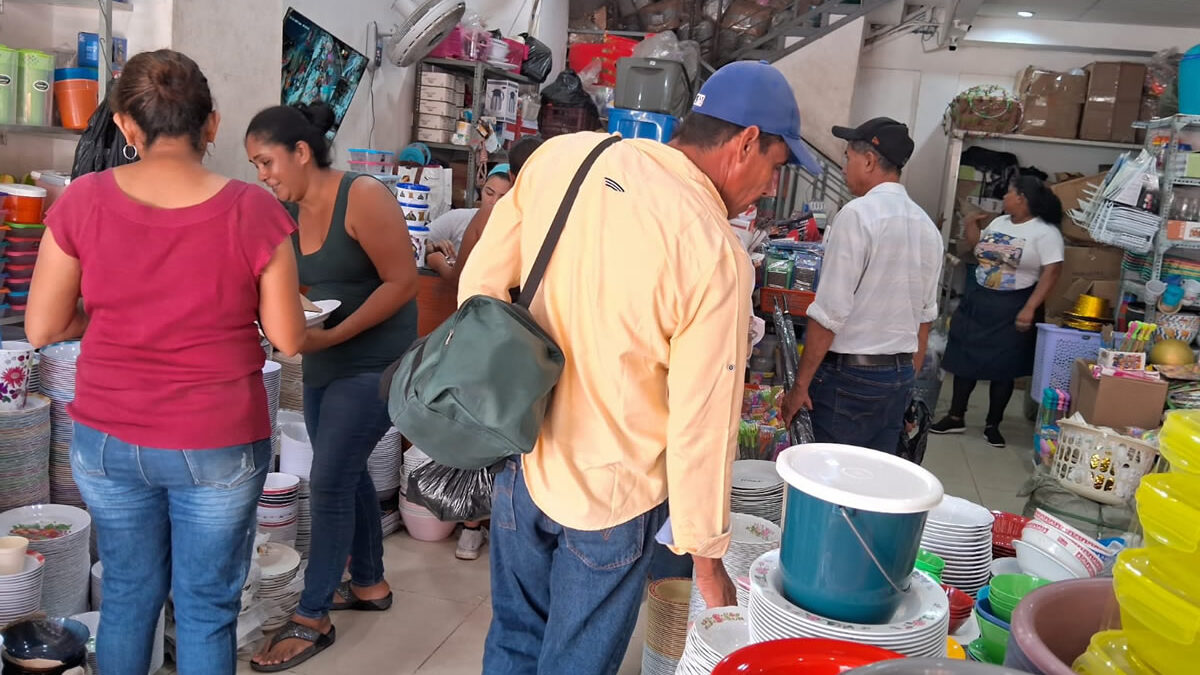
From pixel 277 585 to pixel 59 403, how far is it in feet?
3.03

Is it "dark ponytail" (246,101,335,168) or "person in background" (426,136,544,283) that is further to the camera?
"person in background" (426,136,544,283)

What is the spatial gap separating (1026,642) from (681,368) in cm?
82

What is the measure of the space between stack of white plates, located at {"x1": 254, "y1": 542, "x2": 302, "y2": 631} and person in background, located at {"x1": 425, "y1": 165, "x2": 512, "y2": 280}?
144 centimetres

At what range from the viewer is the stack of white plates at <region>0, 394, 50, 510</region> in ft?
9.45

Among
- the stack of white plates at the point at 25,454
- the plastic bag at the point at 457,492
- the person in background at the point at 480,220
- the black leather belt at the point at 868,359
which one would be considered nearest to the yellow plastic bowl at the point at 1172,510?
the plastic bag at the point at 457,492

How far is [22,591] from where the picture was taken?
2.64 m

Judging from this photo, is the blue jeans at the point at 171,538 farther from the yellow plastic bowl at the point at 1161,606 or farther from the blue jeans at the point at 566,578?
the yellow plastic bowl at the point at 1161,606

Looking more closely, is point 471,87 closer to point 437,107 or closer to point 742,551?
point 437,107

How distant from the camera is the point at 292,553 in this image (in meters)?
3.37

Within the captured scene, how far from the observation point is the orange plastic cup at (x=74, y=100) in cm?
318

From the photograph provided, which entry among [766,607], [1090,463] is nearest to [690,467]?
[766,607]

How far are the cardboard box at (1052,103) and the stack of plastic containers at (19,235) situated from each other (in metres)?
7.84

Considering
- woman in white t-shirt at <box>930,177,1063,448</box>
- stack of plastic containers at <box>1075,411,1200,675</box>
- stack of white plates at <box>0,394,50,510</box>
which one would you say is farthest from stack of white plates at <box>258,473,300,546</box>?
woman in white t-shirt at <box>930,177,1063,448</box>

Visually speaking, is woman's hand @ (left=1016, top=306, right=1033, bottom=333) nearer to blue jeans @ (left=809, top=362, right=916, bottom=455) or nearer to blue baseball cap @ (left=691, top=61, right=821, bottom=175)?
blue jeans @ (left=809, top=362, right=916, bottom=455)
